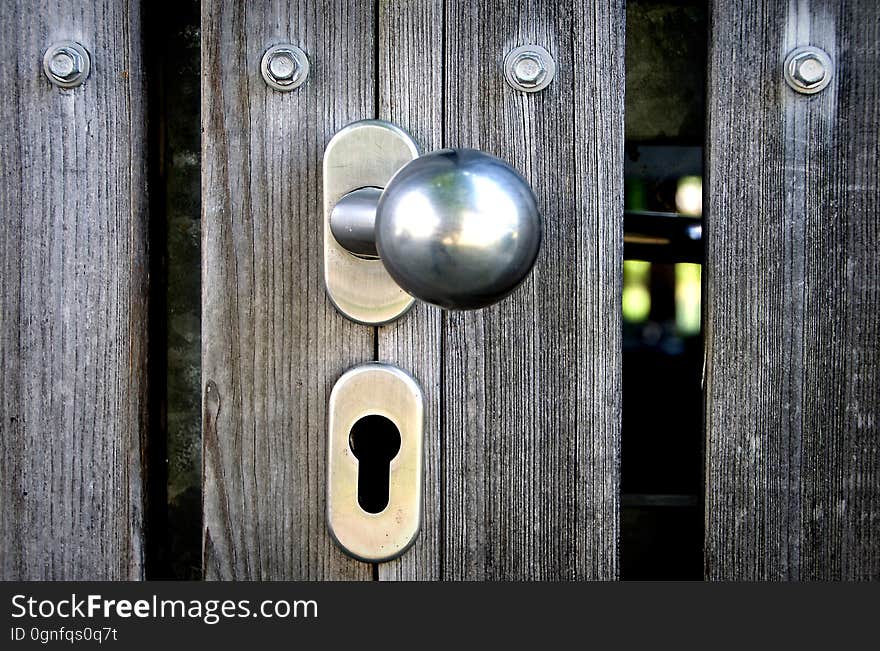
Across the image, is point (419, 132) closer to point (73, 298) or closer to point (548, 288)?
point (548, 288)

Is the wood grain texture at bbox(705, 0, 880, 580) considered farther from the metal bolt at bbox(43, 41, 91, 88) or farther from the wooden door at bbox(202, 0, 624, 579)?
the metal bolt at bbox(43, 41, 91, 88)

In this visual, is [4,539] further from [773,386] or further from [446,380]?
[773,386]

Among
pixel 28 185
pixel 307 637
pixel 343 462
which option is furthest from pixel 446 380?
pixel 28 185

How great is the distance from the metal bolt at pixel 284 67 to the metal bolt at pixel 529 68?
0.15 meters

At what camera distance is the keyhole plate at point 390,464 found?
0.57 m

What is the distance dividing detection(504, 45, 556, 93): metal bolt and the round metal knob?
17 centimetres

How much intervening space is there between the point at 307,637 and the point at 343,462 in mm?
122

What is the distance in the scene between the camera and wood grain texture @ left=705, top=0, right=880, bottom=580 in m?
0.58

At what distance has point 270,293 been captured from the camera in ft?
1.89

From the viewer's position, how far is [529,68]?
570 millimetres

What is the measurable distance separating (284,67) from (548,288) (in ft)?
0.81

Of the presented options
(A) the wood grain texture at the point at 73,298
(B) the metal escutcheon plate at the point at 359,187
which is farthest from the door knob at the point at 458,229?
(A) the wood grain texture at the point at 73,298

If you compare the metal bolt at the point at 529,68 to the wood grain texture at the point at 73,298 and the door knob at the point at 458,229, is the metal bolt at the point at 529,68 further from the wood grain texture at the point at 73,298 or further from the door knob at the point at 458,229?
the wood grain texture at the point at 73,298

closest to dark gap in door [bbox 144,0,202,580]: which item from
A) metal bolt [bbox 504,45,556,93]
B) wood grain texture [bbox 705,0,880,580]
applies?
metal bolt [bbox 504,45,556,93]
